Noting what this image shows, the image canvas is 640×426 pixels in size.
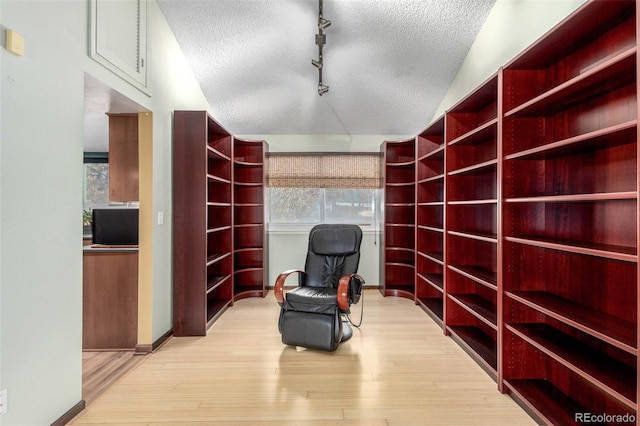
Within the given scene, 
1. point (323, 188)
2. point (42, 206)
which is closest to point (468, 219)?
point (323, 188)

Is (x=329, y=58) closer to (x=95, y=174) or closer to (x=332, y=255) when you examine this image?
(x=332, y=255)

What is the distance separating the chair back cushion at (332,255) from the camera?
10.6ft

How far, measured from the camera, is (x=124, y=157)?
9.15 ft

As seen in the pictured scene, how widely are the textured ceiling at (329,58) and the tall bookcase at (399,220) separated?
1.44 feet

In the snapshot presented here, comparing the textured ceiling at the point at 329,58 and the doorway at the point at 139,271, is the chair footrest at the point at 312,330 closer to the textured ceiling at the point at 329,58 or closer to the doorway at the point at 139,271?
the doorway at the point at 139,271

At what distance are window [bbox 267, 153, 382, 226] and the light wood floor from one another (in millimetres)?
2100

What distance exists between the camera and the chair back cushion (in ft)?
10.6

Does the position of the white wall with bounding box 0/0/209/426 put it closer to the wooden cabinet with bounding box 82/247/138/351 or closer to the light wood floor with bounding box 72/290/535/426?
the light wood floor with bounding box 72/290/535/426

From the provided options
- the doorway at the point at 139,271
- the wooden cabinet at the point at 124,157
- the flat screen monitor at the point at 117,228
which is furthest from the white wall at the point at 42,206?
the flat screen monitor at the point at 117,228

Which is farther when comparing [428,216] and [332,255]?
[428,216]

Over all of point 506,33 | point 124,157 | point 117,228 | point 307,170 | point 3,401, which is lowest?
point 3,401

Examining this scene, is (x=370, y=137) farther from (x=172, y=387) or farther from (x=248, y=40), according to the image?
(x=172, y=387)

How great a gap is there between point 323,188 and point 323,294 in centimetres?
225

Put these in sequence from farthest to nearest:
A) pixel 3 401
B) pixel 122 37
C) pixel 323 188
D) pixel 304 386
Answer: pixel 323 188
pixel 122 37
pixel 304 386
pixel 3 401
